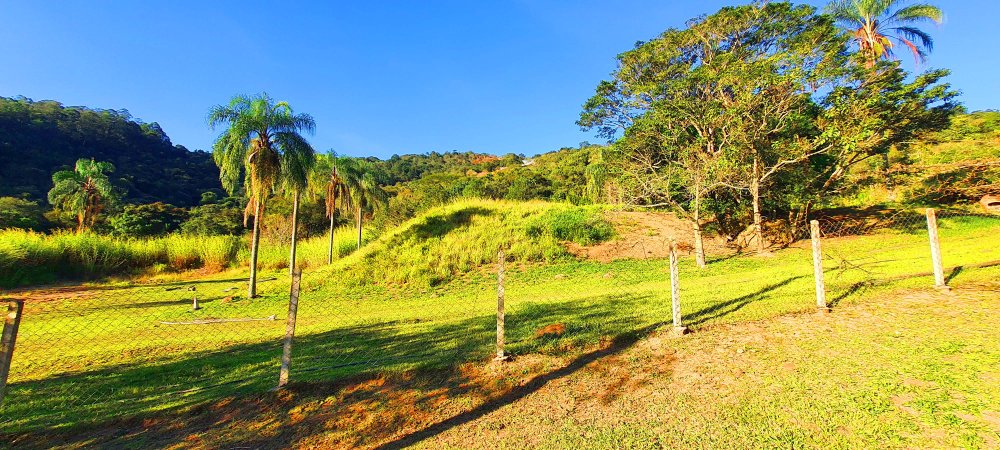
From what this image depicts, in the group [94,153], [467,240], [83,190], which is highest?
[94,153]

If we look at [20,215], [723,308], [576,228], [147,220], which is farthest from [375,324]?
[20,215]

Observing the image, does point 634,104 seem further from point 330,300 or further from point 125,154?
point 125,154

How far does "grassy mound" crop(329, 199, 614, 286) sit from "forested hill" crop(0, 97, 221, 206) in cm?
4778

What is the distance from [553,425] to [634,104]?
1584cm

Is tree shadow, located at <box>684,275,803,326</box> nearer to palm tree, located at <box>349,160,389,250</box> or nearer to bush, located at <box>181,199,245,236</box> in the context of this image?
palm tree, located at <box>349,160,389,250</box>

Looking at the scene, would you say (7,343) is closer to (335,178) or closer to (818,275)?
(818,275)

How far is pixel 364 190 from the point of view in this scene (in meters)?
26.7

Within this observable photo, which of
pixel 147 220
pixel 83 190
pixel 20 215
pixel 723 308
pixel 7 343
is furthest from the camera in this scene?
pixel 147 220

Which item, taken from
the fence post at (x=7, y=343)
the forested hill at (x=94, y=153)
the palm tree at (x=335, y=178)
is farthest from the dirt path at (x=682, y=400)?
the forested hill at (x=94, y=153)

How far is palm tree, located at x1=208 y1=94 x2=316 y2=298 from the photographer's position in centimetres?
1589

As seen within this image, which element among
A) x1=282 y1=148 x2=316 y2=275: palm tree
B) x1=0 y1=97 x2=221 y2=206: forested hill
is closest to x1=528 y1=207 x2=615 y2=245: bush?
x1=282 y1=148 x2=316 y2=275: palm tree

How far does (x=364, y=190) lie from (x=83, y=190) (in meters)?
18.2

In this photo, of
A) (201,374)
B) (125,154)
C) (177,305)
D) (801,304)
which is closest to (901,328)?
(801,304)

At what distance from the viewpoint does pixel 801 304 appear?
6.04m
